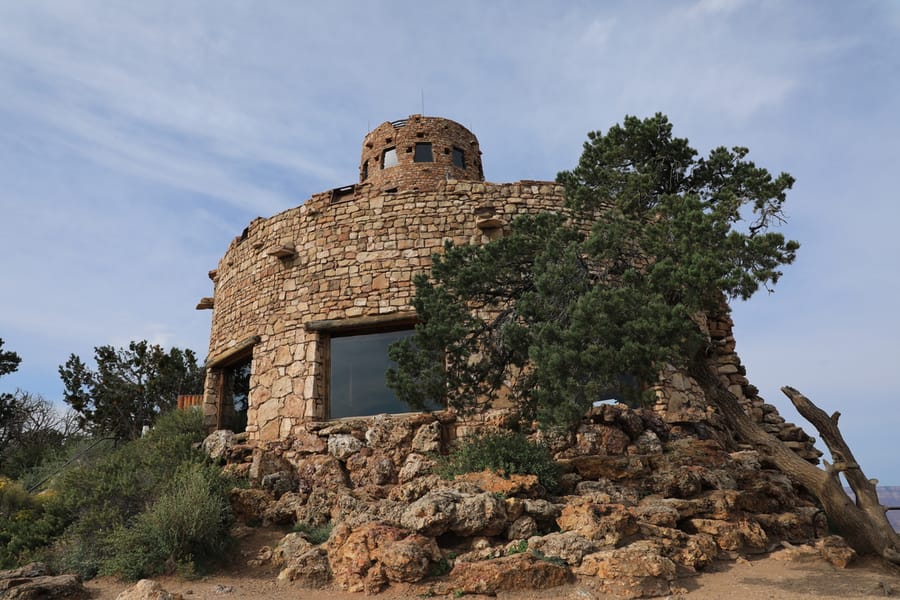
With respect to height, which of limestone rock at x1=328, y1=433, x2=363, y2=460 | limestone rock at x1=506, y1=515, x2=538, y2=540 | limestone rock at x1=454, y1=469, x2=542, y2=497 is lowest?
limestone rock at x1=506, y1=515, x2=538, y2=540

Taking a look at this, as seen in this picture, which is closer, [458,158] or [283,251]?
[283,251]

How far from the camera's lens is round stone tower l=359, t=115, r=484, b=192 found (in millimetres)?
18844

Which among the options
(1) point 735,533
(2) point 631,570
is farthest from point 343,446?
(1) point 735,533

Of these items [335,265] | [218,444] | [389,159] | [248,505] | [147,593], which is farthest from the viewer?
[389,159]

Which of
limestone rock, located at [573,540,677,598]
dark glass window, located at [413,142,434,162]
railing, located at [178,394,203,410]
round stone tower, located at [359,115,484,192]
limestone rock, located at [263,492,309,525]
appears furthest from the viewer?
dark glass window, located at [413,142,434,162]

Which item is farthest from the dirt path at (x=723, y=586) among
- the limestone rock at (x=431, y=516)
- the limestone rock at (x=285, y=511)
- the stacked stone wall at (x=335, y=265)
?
the stacked stone wall at (x=335, y=265)

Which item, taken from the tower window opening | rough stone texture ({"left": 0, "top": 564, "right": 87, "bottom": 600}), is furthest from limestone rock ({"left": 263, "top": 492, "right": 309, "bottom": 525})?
the tower window opening

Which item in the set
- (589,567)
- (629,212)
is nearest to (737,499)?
(589,567)

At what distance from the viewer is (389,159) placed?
1942 centimetres

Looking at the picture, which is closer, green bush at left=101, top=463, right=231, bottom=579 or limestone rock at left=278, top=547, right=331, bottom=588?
limestone rock at left=278, top=547, right=331, bottom=588

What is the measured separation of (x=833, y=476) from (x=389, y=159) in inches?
586

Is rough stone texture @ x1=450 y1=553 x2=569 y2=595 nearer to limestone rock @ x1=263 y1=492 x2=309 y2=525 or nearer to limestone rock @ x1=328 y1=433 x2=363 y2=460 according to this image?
limestone rock @ x1=263 y1=492 x2=309 y2=525

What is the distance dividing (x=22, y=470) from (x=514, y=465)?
1450 cm

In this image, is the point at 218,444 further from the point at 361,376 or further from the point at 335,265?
the point at 335,265
